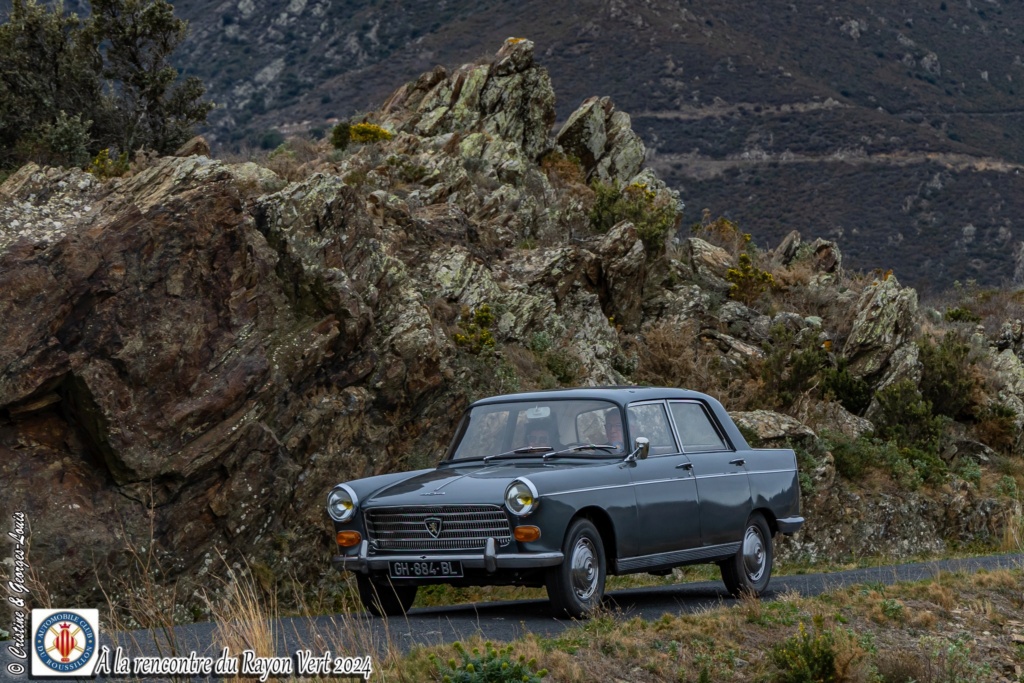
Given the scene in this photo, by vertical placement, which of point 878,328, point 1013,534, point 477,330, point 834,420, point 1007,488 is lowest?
point 1007,488

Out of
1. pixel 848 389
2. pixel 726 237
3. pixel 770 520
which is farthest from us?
pixel 726 237

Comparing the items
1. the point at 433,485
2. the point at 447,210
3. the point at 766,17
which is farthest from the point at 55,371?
the point at 766,17

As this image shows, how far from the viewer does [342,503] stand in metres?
9.48

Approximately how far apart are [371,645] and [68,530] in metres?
5.74

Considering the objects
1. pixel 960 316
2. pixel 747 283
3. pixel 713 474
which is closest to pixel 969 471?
pixel 747 283

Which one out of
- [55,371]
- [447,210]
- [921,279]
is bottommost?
[921,279]

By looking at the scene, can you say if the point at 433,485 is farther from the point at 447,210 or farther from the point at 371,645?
the point at 447,210

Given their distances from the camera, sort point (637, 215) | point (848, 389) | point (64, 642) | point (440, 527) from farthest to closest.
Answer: point (637, 215)
point (848, 389)
point (440, 527)
point (64, 642)

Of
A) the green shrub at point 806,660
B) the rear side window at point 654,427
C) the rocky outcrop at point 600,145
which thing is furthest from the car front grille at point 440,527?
the rocky outcrop at point 600,145

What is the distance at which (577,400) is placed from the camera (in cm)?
1020

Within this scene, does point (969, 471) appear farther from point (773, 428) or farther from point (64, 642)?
point (64, 642)

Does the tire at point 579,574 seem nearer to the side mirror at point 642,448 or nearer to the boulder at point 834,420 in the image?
the side mirror at point 642,448

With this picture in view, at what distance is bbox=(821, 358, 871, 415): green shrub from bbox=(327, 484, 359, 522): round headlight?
14059mm

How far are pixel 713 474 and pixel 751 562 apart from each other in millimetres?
1072
